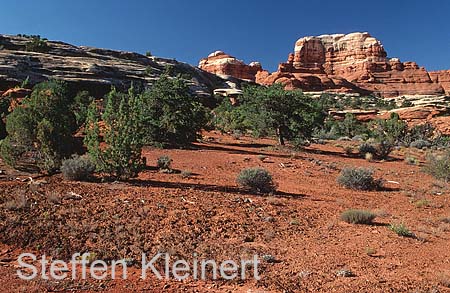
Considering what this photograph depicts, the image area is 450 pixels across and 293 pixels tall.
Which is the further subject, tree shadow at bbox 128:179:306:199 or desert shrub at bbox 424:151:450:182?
desert shrub at bbox 424:151:450:182

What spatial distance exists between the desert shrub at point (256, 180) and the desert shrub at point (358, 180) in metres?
3.50

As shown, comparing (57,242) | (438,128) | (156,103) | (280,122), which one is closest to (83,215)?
(57,242)

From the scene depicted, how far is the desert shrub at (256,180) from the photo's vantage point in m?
12.0

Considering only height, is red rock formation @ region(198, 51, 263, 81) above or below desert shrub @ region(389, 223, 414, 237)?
above

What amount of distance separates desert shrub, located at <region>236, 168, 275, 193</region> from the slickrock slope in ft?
117

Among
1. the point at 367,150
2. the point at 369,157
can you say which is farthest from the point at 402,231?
the point at 367,150

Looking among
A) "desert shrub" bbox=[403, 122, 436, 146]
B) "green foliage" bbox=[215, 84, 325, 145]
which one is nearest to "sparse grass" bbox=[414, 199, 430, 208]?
"green foliage" bbox=[215, 84, 325, 145]

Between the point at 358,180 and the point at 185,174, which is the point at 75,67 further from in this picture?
the point at 358,180

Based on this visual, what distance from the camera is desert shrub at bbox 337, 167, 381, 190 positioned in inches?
537

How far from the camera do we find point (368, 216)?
8.91 meters

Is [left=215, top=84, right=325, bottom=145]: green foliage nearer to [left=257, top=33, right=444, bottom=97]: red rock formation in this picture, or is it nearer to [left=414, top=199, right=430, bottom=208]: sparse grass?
[left=414, top=199, right=430, bottom=208]: sparse grass

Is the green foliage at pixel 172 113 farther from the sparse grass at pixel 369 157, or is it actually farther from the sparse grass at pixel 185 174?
the sparse grass at pixel 369 157

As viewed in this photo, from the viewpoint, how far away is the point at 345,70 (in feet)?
395

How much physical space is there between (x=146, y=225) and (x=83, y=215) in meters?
1.43
